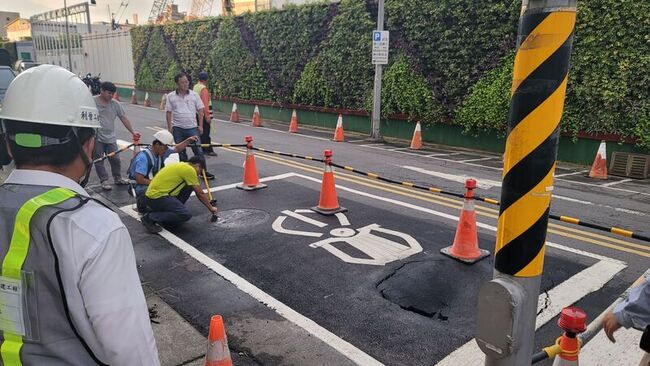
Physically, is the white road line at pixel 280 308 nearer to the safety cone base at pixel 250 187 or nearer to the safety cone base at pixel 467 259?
the safety cone base at pixel 467 259

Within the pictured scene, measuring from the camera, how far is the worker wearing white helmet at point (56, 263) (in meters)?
1.40

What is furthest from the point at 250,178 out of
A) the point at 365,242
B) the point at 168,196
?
the point at 365,242

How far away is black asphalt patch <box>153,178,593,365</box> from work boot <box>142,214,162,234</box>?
0.24 metres

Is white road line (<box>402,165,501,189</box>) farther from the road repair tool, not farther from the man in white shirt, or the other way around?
the road repair tool

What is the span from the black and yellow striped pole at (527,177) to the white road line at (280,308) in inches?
67.1

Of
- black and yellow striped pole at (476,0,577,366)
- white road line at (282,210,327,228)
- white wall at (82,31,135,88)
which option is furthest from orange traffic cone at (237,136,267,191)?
white wall at (82,31,135,88)

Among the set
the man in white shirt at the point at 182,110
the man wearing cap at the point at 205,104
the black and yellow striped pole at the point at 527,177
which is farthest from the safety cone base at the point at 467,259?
the man wearing cap at the point at 205,104

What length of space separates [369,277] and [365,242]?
103cm

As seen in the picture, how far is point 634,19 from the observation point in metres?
10.5

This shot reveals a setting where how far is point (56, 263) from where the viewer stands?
139 cm

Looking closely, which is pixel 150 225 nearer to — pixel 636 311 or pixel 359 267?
pixel 359 267

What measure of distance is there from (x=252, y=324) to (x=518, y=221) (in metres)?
2.79

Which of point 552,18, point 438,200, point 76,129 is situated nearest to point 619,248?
point 438,200

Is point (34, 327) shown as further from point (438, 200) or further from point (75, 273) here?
point (438, 200)
